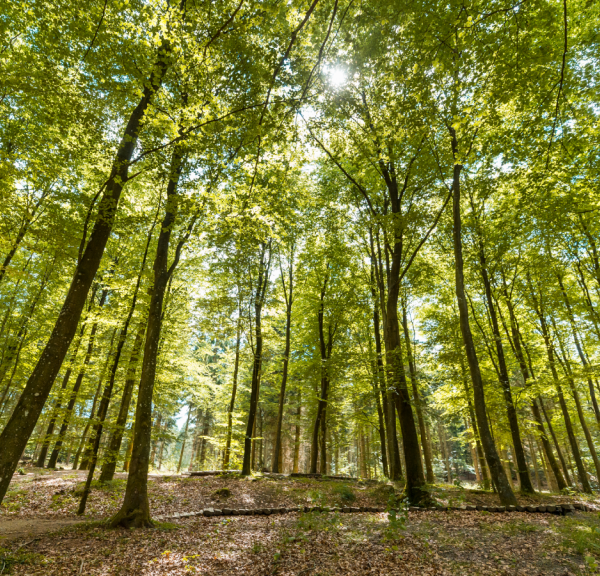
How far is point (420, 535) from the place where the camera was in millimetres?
5695

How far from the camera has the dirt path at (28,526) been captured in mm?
5910

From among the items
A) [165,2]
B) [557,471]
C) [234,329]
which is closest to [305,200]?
[165,2]

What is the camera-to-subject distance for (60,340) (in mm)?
5391

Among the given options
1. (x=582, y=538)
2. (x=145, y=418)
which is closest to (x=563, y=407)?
(x=582, y=538)

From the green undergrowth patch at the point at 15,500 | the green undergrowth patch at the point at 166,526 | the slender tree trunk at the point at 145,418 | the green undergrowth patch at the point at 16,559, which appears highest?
the slender tree trunk at the point at 145,418

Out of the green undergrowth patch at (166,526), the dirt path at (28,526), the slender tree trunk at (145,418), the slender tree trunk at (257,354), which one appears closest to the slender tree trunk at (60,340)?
the slender tree trunk at (145,418)

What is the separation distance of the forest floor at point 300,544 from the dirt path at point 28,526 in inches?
0.8

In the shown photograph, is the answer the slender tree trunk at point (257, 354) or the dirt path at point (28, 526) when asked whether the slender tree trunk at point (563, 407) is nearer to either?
the slender tree trunk at point (257, 354)

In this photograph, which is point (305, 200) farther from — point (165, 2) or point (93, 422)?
point (93, 422)

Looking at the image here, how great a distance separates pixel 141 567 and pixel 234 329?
939 centimetres

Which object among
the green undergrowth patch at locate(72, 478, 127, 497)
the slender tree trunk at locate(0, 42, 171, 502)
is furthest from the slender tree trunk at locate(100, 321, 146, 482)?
the slender tree trunk at locate(0, 42, 171, 502)

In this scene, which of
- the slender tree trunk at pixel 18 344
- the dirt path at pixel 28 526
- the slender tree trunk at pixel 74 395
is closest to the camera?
the dirt path at pixel 28 526

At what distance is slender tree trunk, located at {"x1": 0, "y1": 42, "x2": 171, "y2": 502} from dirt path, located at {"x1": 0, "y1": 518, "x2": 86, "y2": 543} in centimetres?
217

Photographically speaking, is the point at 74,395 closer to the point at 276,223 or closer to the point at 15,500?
the point at 15,500
